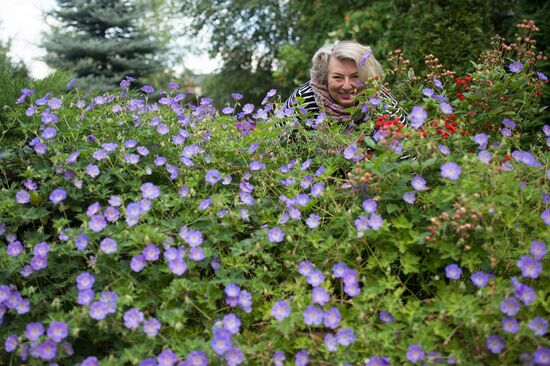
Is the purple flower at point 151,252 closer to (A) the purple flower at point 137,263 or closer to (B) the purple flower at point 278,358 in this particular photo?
(A) the purple flower at point 137,263

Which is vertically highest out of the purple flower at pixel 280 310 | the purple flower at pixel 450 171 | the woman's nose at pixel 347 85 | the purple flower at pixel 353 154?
the purple flower at pixel 450 171

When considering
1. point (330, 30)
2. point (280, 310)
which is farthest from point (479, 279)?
point (330, 30)

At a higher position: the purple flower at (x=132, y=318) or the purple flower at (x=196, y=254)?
the purple flower at (x=196, y=254)

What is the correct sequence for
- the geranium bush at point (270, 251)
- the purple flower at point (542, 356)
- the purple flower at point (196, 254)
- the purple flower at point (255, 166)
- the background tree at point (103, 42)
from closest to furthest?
the purple flower at point (542, 356) < the geranium bush at point (270, 251) < the purple flower at point (196, 254) < the purple flower at point (255, 166) < the background tree at point (103, 42)

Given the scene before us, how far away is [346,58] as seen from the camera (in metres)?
3.58

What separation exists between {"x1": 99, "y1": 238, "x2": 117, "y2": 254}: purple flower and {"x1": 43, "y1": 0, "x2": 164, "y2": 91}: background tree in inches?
323

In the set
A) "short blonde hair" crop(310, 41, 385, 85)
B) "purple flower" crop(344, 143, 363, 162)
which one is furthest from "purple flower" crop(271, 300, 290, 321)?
"short blonde hair" crop(310, 41, 385, 85)

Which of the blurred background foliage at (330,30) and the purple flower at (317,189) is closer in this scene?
the purple flower at (317,189)

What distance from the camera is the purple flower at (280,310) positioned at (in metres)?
1.91

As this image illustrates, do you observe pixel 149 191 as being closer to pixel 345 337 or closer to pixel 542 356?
pixel 345 337

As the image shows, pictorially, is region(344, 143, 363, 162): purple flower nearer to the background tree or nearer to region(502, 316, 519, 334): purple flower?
region(502, 316, 519, 334): purple flower

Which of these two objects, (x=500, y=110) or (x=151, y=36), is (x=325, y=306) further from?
(x=151, y=36)

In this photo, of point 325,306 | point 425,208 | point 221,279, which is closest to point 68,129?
point 221,279

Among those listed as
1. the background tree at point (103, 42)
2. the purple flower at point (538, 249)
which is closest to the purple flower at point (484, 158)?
the purple flower at point (538, 249)
